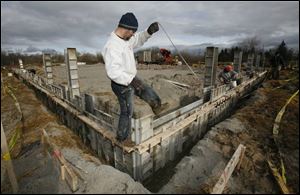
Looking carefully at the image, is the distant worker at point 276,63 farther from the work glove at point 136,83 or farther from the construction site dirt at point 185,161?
the work glove at point 136,83

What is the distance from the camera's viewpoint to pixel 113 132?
4.35 meters

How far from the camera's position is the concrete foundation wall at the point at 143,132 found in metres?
3.87

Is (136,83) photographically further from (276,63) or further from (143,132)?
(276,63)

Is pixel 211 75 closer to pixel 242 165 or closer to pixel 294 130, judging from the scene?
pixel 294 130

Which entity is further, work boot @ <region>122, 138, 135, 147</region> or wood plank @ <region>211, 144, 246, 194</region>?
work boot @ <region>122, 138, 135, 147</region>

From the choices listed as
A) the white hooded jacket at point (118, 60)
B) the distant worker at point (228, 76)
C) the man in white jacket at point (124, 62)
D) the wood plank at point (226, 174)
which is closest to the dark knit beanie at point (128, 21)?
the man in white jacket at point (124, 62)

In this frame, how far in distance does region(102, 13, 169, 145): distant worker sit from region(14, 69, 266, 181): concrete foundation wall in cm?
27

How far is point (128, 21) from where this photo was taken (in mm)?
3059

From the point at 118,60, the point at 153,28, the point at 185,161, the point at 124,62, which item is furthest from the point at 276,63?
the point at 118,60

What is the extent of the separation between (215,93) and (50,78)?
356 inches

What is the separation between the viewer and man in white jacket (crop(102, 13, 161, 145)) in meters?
2.98

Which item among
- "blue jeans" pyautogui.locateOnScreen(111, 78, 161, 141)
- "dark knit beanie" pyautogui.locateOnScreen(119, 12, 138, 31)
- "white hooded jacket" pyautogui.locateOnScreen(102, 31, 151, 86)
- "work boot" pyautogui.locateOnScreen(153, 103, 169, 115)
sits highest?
"dark knit beanie" pyautogui.locateOnScreen(119, 12, 138, 31)

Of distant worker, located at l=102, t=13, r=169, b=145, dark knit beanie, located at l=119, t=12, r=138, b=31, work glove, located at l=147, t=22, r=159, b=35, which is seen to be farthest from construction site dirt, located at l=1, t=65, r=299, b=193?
work glove, located at l=147, t=22, r=159, b=35

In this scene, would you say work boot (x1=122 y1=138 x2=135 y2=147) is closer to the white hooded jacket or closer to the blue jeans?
the blue jeans
